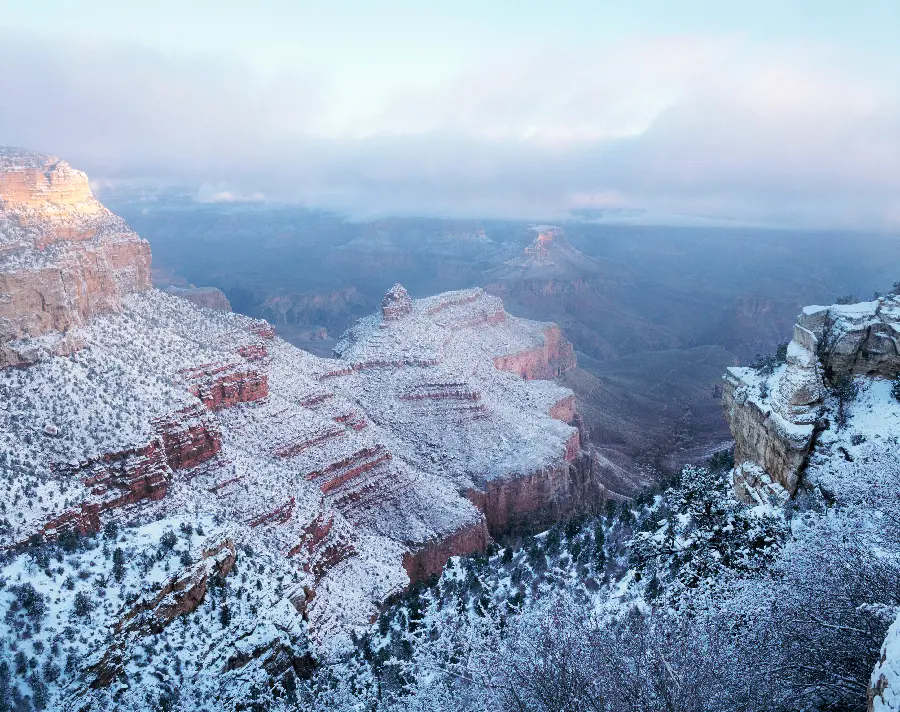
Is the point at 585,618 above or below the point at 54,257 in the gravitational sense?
below

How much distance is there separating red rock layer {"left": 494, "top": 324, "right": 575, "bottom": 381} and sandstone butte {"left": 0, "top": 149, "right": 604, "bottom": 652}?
22145mm

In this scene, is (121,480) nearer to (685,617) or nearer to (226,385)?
Answer: (226,385)

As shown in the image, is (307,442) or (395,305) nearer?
(307,442)

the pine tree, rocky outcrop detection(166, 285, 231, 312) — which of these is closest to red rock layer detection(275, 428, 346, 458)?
the pine tree

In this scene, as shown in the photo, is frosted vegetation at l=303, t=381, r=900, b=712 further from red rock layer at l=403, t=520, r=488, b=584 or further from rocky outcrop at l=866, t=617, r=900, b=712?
red rock layer at l=403, t=520, r=488, b=584

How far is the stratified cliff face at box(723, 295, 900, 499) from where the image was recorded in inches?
759

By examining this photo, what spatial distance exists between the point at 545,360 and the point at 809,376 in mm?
68957

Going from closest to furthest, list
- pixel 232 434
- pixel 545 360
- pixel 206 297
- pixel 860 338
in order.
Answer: pixel 860 338 < pixel 232 434 < pixel 545 360 < pixel 206 297

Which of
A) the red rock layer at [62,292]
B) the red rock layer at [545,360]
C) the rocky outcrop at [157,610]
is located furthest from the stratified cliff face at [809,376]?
the red rock layer at [545,360]

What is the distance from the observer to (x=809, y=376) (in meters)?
20.3

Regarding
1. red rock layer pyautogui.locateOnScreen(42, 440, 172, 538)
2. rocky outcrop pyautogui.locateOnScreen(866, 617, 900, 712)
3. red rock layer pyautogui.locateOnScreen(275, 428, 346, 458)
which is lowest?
red rock layer pyautogui.locateOnScreen(275, 428, 346, 458)

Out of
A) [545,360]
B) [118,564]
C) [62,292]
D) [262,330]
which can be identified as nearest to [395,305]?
[262,330]

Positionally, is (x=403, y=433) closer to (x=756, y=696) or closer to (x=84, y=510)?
(x=84, y=510)

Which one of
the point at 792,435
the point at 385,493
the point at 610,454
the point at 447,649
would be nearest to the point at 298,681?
the point at 447,649
